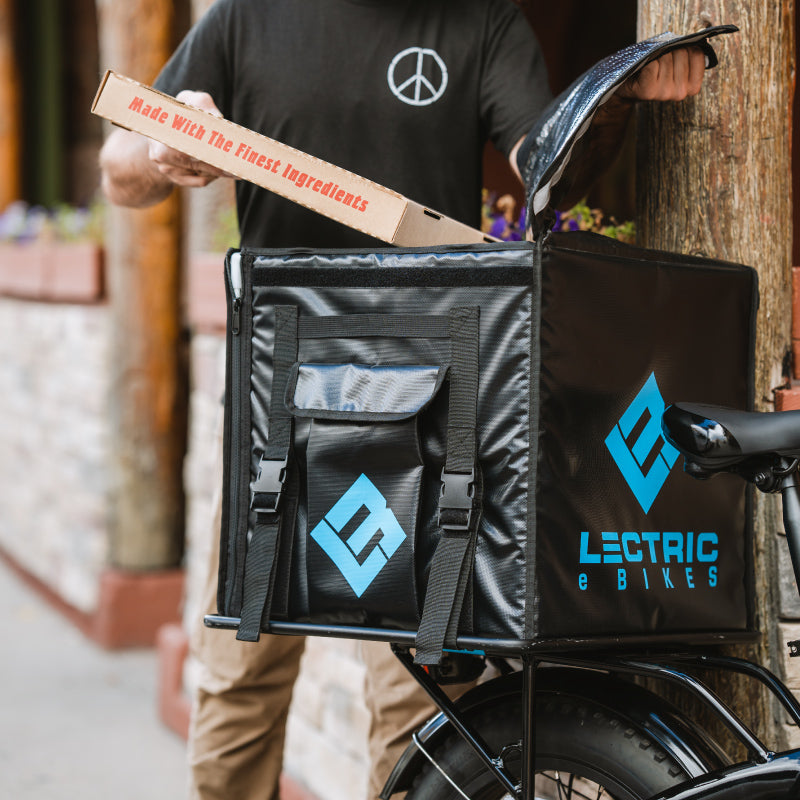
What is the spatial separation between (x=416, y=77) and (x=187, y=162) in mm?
514

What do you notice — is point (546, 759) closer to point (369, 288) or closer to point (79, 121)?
point (369, 288)

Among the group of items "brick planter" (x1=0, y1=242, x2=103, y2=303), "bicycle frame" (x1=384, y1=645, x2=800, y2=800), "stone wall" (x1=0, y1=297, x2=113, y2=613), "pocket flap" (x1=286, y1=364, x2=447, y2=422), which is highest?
"pocket flap" (x1=286, y1=364, x2=447, y2=422)

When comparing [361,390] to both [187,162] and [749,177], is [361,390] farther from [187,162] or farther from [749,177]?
[749,177]

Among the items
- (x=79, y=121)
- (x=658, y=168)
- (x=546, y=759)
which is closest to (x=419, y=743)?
(x=546, y=759)

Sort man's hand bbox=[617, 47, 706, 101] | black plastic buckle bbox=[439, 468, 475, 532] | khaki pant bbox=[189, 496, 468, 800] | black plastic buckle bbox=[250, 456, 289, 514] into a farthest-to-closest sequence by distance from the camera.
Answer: khaki pant bbox=[189, 496, 468, 800] → man's hand bbox=[617, 47, 706, 101] → black plastic buckle bbox=[250, 456, 289, 514] → black plastic buckle bbox=[439, 468, 475, 532]

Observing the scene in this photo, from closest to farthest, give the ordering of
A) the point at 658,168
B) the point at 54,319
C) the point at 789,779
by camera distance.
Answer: the point at 789,779 < the point at 658,168 < the point at 54,319

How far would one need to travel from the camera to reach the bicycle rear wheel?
1639 mm

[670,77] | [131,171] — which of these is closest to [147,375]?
[131,171]

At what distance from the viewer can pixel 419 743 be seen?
184 centimetres

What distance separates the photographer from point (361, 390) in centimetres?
162

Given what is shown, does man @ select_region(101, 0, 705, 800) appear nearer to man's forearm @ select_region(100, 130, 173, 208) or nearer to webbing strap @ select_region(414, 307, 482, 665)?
man's forearm @ select_region(100, 130, 173, 208)

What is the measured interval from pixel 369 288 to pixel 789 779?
0.84m

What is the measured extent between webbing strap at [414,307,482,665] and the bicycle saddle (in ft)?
0.89

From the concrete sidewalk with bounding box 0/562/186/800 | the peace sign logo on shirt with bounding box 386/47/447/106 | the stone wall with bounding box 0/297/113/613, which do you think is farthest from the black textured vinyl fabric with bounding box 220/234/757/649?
the stone wall with bounding box 0/297/113/613
